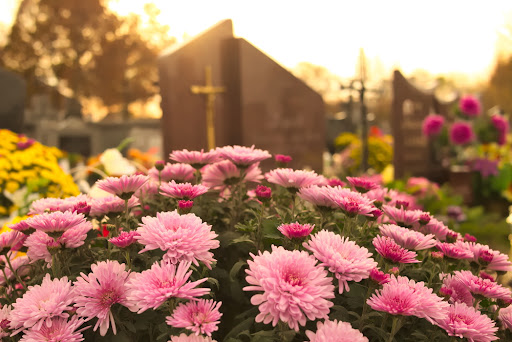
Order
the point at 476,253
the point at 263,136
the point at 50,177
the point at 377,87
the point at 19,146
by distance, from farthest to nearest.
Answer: the point at 377,87 → the point at 263,136 → the point at 19,146 → the point at 50,177 → the point at 476,253

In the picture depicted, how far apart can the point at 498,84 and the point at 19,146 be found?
32970mm

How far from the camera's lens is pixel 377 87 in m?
6.81

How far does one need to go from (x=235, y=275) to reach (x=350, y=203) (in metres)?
0.33

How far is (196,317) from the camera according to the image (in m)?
0.79

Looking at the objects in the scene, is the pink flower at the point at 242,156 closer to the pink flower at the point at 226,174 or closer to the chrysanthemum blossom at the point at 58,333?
the pink flower at the point at 226,174

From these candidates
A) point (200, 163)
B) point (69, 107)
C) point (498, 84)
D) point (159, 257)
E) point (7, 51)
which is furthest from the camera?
point (498, 84)

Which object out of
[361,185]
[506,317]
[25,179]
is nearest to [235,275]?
[361,185]

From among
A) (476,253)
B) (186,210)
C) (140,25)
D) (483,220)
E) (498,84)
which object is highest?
(140,25)

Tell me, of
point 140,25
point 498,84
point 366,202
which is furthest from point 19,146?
point 498,84

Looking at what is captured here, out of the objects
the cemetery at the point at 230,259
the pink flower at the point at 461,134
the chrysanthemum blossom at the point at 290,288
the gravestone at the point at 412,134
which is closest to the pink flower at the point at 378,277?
the cemetery at the point at 230,259

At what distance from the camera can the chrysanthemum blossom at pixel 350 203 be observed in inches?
37.9

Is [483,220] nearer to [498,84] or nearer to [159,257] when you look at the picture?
[159,257]

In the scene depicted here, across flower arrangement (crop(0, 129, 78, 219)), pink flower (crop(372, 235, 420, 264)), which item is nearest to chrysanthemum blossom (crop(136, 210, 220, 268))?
pink flower (crop(372, 235, 420, 264))

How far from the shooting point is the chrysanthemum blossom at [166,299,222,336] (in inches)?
30.2
